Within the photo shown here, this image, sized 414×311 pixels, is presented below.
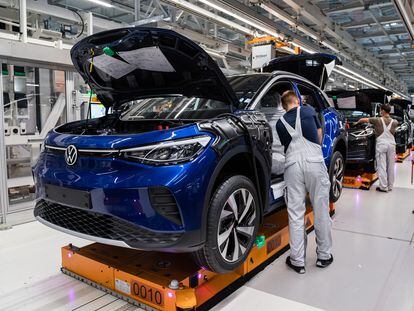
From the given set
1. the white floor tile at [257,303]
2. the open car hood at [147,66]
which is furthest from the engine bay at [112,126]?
the white floor tile at [257,303]

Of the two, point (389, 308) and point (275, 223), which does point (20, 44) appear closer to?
point (275, 223)

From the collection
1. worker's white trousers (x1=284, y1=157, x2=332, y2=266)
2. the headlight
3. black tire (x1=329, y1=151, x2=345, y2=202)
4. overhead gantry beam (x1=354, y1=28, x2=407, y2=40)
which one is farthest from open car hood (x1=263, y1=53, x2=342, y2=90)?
overhead gantry beam (x1=354, y1=28, x2=407, y2=40)

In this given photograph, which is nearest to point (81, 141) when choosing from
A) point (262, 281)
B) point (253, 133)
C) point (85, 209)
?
point (85, 209)

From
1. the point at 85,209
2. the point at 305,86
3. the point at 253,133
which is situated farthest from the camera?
the point at 305,86

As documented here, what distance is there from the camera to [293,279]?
9.39 ft

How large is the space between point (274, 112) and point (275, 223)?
1113 millimetres

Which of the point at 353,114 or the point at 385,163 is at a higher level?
the point at 353,114

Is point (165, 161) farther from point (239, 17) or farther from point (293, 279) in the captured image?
point (239, 17)

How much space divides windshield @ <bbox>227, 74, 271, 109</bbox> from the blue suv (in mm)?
18

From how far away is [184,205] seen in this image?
201 centimetres

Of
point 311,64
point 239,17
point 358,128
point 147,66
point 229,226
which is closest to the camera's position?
point 229,226

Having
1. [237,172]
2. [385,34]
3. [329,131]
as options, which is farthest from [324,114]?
[385,34]

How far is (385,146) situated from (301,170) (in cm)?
397

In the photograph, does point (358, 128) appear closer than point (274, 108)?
No
